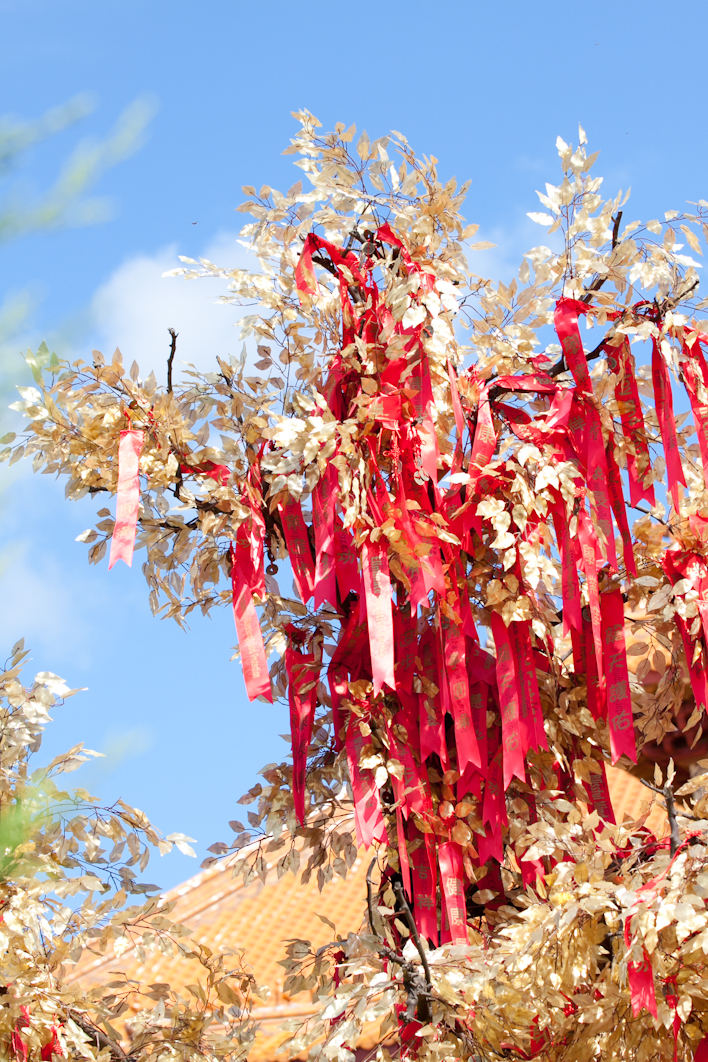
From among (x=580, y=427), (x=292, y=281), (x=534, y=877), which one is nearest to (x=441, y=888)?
(x=534, y=877)

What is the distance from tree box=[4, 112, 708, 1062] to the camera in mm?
1919

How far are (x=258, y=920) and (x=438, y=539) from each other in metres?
2.51

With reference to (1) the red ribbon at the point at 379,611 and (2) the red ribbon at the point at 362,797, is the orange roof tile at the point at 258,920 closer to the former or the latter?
(2) the red ribbon at the point at 362,797

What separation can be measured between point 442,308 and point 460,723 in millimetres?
824

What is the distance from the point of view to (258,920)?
3.89 meters

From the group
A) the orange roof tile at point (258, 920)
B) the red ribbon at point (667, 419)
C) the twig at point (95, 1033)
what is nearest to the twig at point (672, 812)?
the red ribbon at point (667, 419)

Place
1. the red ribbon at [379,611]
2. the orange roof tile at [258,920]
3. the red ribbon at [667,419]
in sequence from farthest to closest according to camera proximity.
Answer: the orange roof tile at [258,920] → the red ribbon at [667,419] → the red ribbon at [379,611]

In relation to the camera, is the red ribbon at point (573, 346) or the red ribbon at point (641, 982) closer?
the red ribbon at point (641, 982)

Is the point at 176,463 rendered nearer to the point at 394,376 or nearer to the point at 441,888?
the point at 394,376

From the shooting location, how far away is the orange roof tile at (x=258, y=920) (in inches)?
140

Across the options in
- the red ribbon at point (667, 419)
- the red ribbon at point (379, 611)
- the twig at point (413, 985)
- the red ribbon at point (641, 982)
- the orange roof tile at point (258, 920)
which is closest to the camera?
the red ribbon at point (641, 982)

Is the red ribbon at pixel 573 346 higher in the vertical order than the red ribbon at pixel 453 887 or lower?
higher

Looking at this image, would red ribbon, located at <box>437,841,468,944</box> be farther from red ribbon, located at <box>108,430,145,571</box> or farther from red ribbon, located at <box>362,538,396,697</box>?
red ribbon, located at <box>108,430,145,571</box>

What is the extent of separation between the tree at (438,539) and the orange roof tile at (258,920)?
154cm
